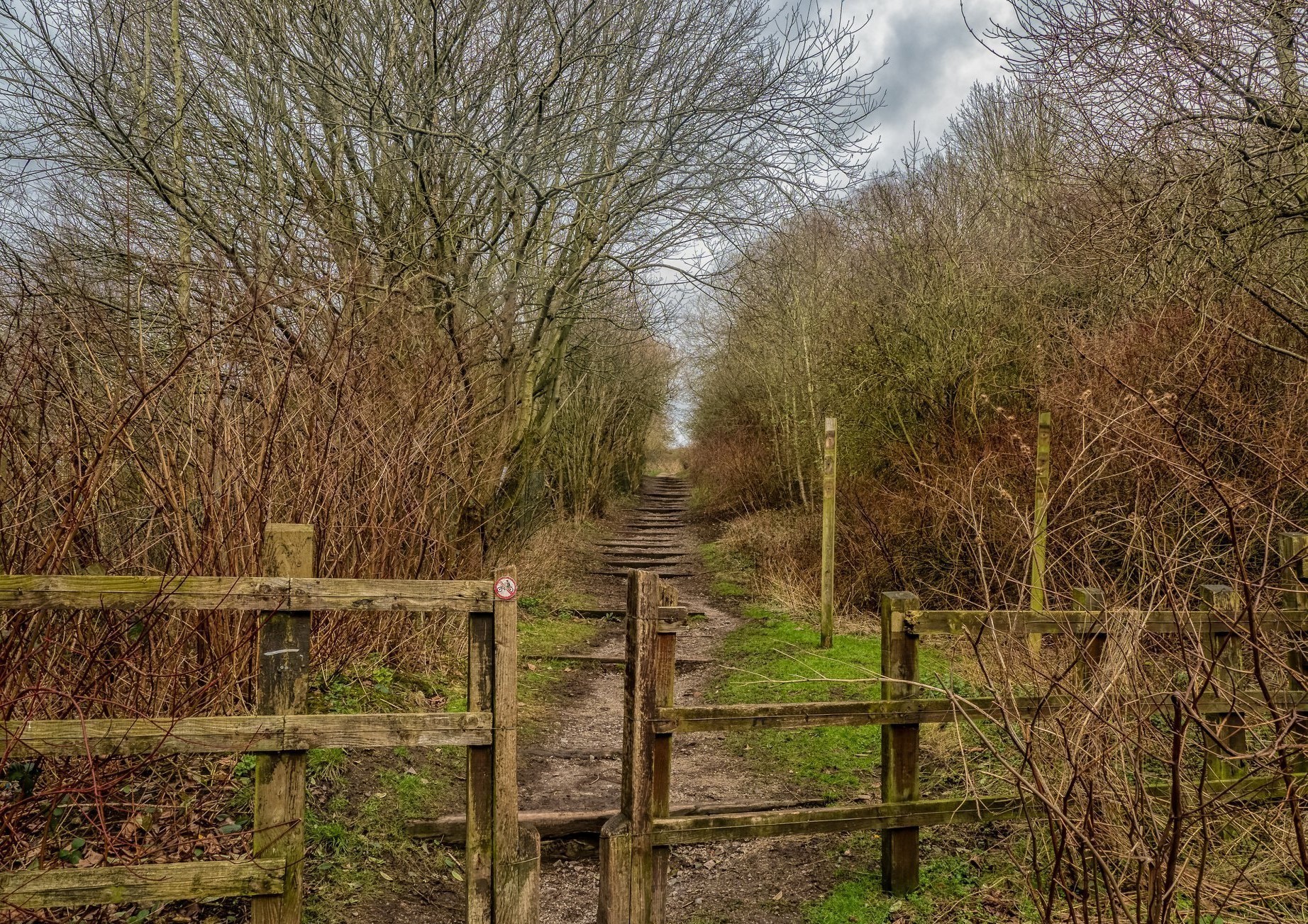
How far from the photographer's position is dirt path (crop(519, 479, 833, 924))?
180 inches

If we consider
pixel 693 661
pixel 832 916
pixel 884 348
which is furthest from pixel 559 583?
pixel 832 916

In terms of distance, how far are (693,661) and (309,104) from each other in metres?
7.03

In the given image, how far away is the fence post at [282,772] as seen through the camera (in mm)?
3029

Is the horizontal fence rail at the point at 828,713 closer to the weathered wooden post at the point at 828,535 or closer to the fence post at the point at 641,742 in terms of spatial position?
the fence post at the point at 641,742

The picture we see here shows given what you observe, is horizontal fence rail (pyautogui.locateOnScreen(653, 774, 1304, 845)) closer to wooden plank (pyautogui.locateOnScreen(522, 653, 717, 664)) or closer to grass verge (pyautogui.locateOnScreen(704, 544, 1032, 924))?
grass verge (pyautogui.locateOnScreen(704, 544, 1032, 924))

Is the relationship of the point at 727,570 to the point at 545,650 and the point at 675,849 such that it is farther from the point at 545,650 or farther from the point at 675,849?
the point at 675,849

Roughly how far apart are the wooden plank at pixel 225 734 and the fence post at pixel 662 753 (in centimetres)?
99

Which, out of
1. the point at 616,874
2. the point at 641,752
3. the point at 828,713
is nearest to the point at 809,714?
the point at 828,713

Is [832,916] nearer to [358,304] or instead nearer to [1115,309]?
[358,304]

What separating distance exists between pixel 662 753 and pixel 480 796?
0.91m

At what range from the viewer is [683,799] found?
5.82 metres

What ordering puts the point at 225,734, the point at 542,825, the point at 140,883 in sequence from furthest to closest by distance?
1. the point at 542,825
2. the point at 225,734
3. the point at 140,883

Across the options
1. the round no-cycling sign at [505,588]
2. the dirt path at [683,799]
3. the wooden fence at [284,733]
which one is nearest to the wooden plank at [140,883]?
the wooden fence at [284,733]

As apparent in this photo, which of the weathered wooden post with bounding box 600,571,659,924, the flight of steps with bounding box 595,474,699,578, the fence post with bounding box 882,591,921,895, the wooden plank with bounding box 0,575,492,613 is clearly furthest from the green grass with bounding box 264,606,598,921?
the flight of steps with bounding box 595,474,699,578
